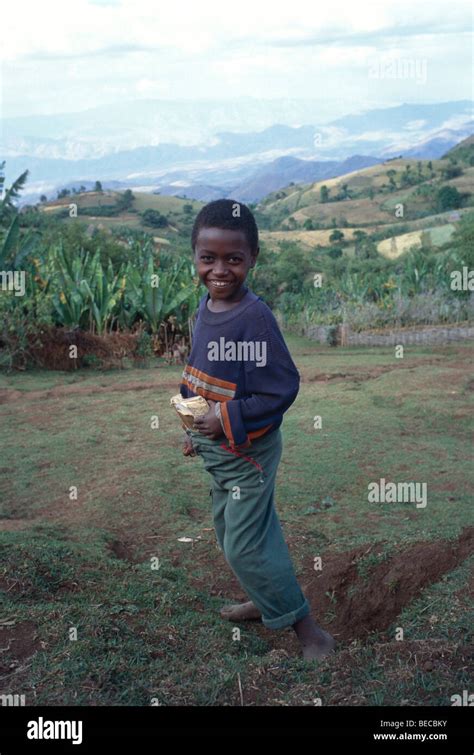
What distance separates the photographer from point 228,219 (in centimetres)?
275

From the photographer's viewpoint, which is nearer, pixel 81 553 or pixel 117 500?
pixel 81 553

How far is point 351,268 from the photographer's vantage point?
27.0 m

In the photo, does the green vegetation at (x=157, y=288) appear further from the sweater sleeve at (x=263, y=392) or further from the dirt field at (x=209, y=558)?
the sweater sleeve at (x=263, y=392)

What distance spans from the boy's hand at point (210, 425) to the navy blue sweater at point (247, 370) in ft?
0.10

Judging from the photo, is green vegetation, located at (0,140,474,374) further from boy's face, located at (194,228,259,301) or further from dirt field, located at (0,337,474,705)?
boy's face, located at (194,228,259,301)

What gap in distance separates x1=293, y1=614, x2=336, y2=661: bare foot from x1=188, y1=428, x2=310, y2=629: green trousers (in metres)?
0.05

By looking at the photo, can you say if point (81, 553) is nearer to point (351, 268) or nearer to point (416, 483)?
point (416, 483)

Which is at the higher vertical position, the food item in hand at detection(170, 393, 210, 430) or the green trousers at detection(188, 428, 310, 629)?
the food item in hand at detection(170, 393, 210, 430)

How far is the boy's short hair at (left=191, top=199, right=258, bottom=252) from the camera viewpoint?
2753mm

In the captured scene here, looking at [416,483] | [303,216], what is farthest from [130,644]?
[303,216]

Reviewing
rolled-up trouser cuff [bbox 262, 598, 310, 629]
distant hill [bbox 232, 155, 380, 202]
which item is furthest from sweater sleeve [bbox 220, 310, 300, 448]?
distant hill [bbox 232, 155, 380, 202]

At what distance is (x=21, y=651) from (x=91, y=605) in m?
0.44

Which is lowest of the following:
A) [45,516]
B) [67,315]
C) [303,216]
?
[45,516]

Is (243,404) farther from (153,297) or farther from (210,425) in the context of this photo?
(153,297)
